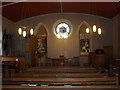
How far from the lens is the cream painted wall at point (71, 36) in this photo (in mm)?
15391

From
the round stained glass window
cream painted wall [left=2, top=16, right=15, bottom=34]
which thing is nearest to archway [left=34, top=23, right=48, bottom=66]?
the round stained glass window

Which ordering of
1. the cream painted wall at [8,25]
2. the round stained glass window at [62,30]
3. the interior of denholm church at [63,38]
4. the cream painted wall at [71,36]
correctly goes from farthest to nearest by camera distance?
the round stained glass window at [62,30]
the cream painted wall at [71,36]
the interior of denholm church at [63,38]
the cream painted wall at [8,25]

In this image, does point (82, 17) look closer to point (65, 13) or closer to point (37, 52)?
point (65, 13)

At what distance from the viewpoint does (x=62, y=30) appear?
1584cm

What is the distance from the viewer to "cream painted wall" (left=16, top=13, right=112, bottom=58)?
50.5 feet

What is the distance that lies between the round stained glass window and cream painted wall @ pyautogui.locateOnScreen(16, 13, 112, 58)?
372 mm

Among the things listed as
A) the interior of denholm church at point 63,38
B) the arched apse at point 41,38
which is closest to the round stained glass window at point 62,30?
the interior of denholm church at point 63,38

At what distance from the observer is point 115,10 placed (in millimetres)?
12727

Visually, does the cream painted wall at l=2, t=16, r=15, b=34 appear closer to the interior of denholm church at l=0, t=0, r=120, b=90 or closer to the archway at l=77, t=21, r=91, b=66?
the interior of denholm church at l=0, t=0, r=120, b=90

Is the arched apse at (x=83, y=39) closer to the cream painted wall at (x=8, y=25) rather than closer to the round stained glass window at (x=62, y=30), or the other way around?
the round stained glass window at (x=62, y=30)

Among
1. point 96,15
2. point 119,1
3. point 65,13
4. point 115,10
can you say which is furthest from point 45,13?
point 119,1

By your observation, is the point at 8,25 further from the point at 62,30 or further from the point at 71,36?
the point at 71,36

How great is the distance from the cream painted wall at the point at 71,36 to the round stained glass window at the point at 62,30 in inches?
14.7

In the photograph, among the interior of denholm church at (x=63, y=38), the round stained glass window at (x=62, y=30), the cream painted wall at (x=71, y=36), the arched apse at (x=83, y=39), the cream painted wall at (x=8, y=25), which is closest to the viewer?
the cream painted wall at (x=8, y=25)
